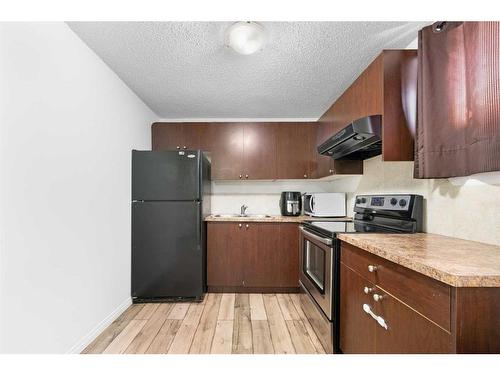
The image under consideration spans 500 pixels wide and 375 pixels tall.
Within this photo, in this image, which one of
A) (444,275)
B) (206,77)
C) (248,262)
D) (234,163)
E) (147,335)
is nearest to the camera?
(444,275)

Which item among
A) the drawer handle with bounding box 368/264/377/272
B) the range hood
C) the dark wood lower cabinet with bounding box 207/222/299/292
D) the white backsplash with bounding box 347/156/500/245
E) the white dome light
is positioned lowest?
the dark wood lower cabinet with bounding box 207/222/299/292

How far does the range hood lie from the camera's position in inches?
59.7

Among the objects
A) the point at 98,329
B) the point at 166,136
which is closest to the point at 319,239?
the point at 98,329

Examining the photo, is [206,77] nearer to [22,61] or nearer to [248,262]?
[22,61]

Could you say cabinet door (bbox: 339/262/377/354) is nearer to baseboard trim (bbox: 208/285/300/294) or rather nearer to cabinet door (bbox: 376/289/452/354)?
cabinet door (bbox: 376/289/452/354)

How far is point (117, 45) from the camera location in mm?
1751

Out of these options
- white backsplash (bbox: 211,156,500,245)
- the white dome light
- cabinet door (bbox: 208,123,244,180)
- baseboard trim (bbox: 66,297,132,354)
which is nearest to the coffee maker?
white backsplash (bbox: 211,156,500,245)

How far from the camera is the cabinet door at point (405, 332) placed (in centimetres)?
77

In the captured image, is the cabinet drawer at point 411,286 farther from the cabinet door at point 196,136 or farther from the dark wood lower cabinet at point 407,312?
the cabinet door at point 196,136

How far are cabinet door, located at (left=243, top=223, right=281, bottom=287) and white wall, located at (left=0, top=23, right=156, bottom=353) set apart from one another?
1395 mm

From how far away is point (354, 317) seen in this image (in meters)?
1.36

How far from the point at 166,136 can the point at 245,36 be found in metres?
1.96
